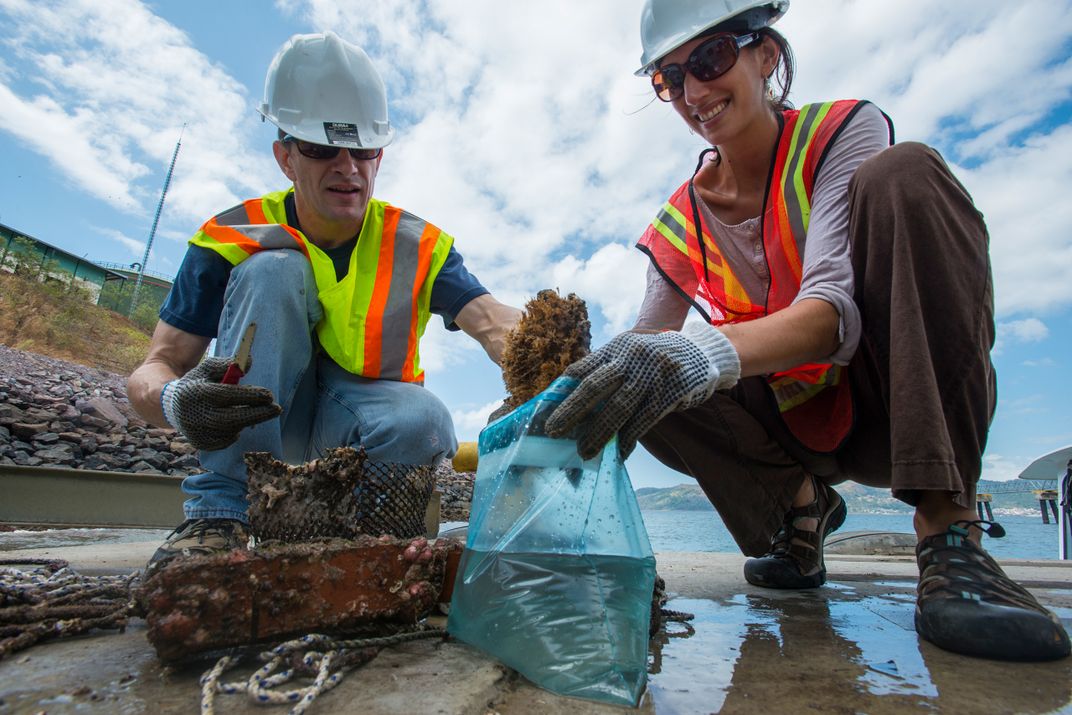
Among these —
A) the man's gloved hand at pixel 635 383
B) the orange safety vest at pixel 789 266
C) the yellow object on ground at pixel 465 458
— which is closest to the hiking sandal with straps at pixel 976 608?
the orange safety vest at pixel 789 266

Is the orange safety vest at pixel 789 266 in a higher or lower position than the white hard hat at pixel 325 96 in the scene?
lower

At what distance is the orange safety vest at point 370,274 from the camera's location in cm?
211

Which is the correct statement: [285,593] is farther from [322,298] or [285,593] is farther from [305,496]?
[322,298]

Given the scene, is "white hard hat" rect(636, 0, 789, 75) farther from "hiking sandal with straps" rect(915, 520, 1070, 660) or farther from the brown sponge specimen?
"hiking sandal with straps" rect(915, 520, 1070, 660)

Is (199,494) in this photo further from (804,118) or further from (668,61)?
(804,118)

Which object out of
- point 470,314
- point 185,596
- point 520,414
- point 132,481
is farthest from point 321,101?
point 132,481

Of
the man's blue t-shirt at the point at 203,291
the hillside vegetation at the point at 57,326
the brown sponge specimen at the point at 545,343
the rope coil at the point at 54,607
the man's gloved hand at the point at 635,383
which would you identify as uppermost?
the hillside vegetation at the point at 57,326

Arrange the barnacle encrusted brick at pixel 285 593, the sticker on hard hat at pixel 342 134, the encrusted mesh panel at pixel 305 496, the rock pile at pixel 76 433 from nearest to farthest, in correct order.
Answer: the barnacle encrusted brick at pixel 285 593 < the encrusted mesh panel at pixel 305 496 < the sticker on hard hat at pixel 342 134 < the rock pile at pixel 76 433

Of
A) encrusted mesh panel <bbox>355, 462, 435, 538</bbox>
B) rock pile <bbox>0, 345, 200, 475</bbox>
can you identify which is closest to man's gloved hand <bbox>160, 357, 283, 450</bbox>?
encrusted mesh panel <bbox>355, 462, 435, 538</bbox>

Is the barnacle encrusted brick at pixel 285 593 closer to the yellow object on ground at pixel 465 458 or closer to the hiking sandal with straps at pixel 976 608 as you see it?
the yellow object on ground at pixel 465 458

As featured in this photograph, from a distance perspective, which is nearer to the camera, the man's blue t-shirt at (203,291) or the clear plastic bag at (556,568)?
the clear plastic bag at (556,568)

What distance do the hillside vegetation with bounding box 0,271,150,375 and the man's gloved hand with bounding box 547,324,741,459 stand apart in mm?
24112

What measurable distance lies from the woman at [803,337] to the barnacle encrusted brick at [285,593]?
43cm

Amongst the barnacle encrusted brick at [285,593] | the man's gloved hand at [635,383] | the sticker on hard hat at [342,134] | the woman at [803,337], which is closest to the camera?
the barnacle encrusted brick at [285,593]
